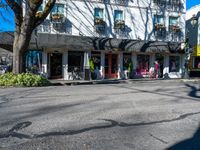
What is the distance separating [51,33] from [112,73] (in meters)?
6.63

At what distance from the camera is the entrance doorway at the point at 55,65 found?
23438 millimetres

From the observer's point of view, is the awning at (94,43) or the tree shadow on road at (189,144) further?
the awning at (94,43)

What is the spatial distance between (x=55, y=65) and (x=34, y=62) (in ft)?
5.62

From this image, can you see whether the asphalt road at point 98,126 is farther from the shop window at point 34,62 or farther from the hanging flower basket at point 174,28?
the hanging flower basket at point 174,28

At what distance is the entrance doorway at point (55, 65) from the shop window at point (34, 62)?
3.04ft

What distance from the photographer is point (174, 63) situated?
28453 millimetres

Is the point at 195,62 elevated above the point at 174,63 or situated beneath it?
elevated above

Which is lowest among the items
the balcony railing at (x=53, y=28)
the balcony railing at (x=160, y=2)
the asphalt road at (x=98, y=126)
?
the asphalt road at (x=98, y=126)

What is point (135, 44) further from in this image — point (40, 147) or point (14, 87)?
point (40, 147)

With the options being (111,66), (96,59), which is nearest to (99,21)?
(96,59)

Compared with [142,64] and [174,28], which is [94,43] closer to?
[142,64]

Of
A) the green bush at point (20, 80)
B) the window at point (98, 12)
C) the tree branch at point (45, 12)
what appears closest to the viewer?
the green bush at point (20, 80)

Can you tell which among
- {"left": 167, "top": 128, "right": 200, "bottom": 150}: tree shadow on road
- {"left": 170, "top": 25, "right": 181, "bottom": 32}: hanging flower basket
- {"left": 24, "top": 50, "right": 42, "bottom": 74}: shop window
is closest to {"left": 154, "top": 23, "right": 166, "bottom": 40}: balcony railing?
{"left": 170, "top": 25, "right": 181, "bottom": 32}: hanging flower basket

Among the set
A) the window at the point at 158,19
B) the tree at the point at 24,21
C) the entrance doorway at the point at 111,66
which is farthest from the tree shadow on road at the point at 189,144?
the window at the point at 158,19
